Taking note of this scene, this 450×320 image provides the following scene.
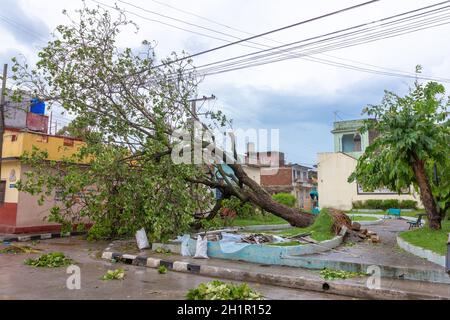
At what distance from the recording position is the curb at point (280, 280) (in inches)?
247

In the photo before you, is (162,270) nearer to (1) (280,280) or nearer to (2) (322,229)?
(1) (280,280)

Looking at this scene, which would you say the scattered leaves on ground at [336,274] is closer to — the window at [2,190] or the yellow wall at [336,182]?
the window at [2,190]

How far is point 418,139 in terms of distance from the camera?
9109 millimetres

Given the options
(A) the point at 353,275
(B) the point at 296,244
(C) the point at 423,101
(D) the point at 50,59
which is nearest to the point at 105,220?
(D) the point at 50,59

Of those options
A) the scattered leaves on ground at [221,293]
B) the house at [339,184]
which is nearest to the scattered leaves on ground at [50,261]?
the scattered leaves on ground at [221,293]

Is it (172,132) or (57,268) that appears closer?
(57,268)

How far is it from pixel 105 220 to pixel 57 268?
9.99ft

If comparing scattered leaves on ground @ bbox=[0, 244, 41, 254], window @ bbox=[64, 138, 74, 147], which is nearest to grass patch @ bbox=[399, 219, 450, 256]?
scattered leaves on ground @ bbox=[0, 244, 41, 254]

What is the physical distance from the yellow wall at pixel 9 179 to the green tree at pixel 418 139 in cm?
1301

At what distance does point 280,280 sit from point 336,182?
24937mm

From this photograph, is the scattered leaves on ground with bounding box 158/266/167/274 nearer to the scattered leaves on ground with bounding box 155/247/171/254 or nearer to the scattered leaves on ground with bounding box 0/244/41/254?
the scattered leaves on ground with bounding box 155/247/171/254
